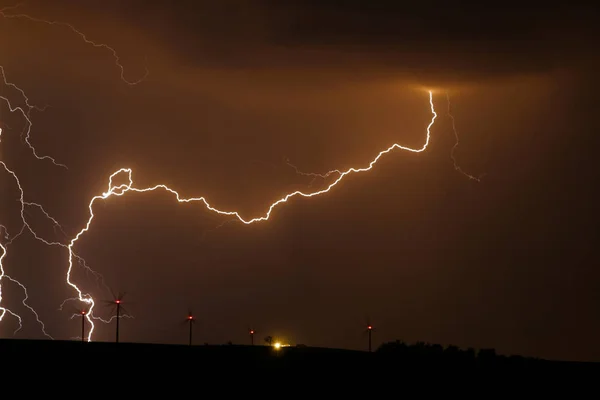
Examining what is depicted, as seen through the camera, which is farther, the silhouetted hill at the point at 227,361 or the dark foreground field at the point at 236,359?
the dark foreground field at the point at 236,359

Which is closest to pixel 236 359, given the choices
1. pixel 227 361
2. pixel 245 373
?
pixel 227 361

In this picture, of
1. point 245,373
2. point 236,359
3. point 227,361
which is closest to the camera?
point 245,373

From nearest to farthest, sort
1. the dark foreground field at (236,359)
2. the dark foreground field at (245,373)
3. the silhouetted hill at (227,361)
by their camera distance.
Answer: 1. the dark foreground field at (245,373)
2. the silhouetted hill at (227,361)
3. the dark foreground field at (236,359)

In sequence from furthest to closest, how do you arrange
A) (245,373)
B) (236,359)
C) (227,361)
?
(236,359)
(227,361)
(245,373)

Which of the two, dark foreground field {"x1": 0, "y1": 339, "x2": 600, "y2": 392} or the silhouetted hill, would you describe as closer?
dark foreground field {"x1": 0, "y1": 339, "x2": 600, "y2": 392}

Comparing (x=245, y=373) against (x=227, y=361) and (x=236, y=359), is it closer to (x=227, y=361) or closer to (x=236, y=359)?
(x=227, y=361)

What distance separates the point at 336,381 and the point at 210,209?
14.0m

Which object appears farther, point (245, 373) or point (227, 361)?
point (227, 361)

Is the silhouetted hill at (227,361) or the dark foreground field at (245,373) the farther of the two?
the silhouetted hill at (227,361)

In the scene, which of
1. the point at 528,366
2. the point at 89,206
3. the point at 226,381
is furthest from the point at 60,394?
the point at 89,206

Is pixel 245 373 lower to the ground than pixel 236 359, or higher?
lower

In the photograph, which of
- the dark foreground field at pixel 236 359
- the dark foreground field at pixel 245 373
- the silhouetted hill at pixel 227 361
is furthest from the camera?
the dark foreground field at pixel 236 359

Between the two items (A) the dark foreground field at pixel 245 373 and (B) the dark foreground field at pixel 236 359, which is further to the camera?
(B) the dark foreground field at pixel 236 359

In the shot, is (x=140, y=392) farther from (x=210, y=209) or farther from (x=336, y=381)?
(x=210, y=209)
